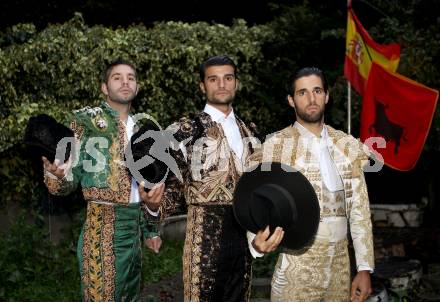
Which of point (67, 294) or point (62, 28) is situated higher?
point (62, 28)

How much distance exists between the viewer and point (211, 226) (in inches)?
156

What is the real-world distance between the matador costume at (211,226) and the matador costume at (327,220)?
1.08 feet

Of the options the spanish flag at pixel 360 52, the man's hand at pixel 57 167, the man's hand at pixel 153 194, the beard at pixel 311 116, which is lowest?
the man's hand at pixel 153 194

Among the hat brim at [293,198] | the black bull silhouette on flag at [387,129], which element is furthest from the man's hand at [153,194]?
the black bull silhouette on flag at [387,129]

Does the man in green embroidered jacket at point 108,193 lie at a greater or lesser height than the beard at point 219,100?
lesser

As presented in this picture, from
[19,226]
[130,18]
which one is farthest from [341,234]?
[130,18]

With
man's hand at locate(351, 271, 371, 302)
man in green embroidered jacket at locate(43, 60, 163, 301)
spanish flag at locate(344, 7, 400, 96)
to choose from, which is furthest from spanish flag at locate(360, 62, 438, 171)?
man's hand at locate(351, 271, 371, 302)

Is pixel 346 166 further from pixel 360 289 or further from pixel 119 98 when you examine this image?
pixel 119 98

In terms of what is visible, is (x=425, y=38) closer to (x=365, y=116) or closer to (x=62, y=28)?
(x=365, y=116)

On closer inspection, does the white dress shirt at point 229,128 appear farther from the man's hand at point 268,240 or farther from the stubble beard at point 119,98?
the man's hand at point 268,240

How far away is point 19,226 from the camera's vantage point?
25.4 feet

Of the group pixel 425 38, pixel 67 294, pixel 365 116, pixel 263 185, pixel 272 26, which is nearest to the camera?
pixel 263 185

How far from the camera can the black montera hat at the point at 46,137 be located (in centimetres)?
396

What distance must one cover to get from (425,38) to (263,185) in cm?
681
